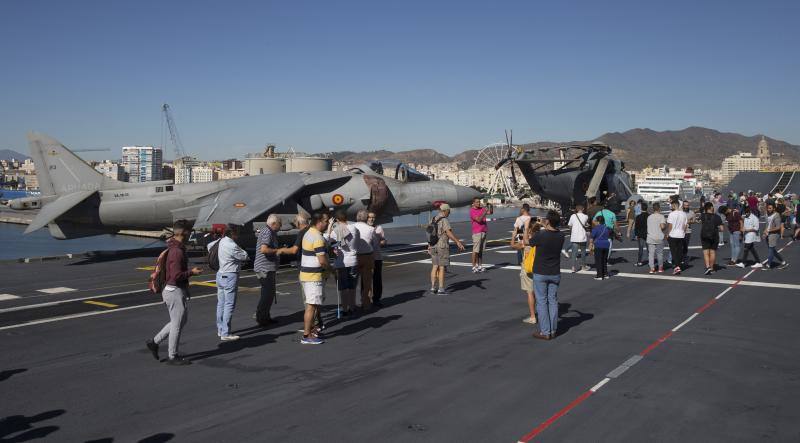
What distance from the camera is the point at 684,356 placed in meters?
7.91

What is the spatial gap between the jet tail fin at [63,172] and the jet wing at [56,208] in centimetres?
60

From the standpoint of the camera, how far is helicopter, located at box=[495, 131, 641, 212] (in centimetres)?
3275

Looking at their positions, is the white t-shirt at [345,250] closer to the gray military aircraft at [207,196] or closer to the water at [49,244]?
the gray military aircraft at [207,196]

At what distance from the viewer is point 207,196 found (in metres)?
19.7

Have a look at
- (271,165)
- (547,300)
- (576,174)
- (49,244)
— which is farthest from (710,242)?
(49,244)

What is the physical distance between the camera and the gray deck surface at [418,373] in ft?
18.3

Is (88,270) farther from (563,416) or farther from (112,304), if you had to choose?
(563,416)

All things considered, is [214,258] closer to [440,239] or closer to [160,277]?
[160,277]

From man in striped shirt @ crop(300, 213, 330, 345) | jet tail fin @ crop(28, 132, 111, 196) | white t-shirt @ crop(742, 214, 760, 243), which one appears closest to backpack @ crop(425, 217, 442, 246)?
man in striped shirt @ crop(300, 213, 330, 345)

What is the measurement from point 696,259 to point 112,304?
1709cm

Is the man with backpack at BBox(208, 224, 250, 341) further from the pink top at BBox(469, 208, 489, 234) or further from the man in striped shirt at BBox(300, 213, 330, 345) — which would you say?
the pink top at BBox(469, 208, 489, 234)

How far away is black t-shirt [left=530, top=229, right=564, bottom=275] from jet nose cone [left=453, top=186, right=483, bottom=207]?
11.9 m

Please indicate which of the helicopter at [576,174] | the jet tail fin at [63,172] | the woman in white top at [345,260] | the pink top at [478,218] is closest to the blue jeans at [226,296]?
the woman in white top at [345,260]

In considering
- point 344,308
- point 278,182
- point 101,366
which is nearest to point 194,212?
point 278,182
